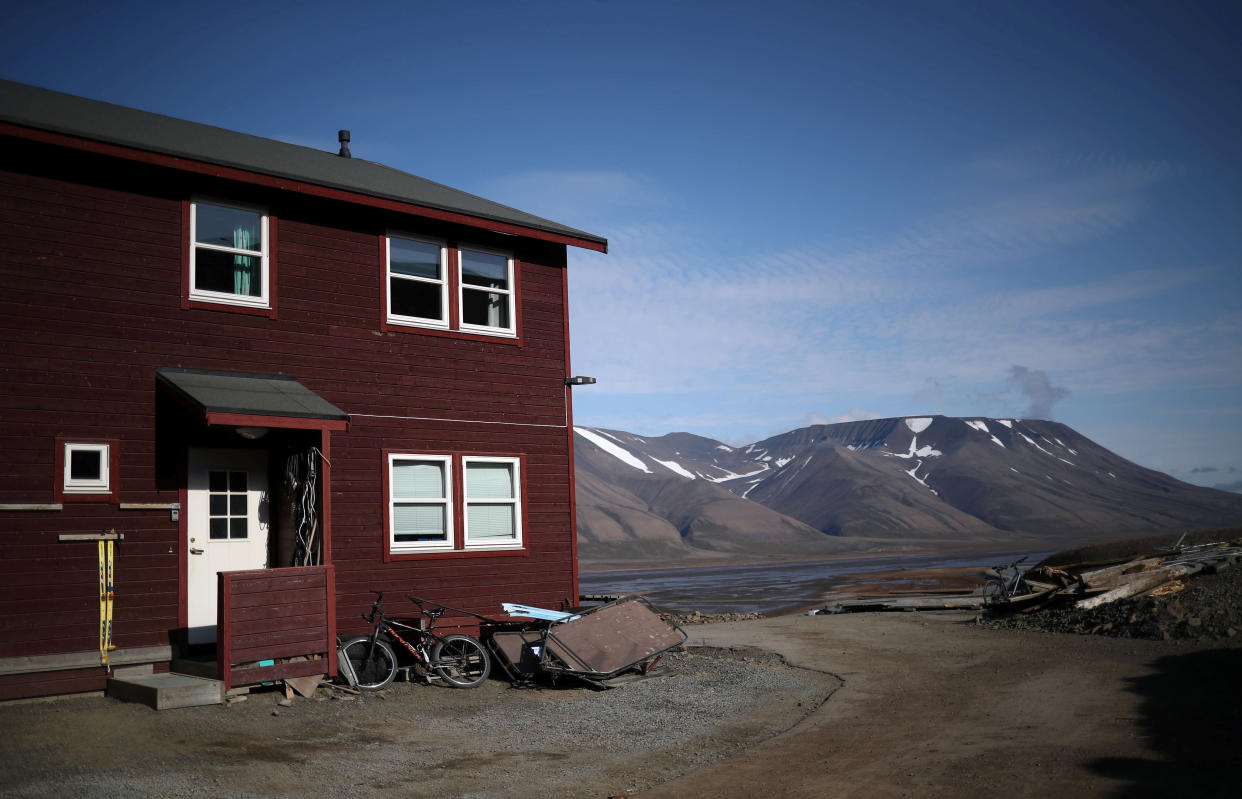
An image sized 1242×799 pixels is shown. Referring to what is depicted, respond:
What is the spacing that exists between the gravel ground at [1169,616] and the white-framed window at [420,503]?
1189 cm

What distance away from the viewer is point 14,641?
11195mm

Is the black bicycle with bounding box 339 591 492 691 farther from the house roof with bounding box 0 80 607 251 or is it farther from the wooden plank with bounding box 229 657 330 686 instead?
the house roof with bounding box 0 80 607 251

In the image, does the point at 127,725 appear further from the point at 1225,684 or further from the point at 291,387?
the point at 1225,684

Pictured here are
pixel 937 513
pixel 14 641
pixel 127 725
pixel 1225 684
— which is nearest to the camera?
pixel 127 725

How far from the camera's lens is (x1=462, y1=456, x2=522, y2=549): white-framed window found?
15.5m

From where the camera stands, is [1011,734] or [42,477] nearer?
[1011,734]

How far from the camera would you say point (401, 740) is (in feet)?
34.3

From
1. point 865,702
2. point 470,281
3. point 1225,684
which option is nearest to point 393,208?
point 470,281

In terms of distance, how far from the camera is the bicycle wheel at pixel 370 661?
1287cm

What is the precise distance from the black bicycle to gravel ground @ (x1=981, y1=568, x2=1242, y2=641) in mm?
11382

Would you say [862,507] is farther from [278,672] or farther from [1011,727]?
[278,672]

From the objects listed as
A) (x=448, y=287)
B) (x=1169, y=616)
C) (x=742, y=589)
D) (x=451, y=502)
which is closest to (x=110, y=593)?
(x=451, y=502)

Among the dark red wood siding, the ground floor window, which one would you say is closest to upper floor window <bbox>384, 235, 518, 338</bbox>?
the dark red wood siding

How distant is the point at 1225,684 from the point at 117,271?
14733 millimetres
